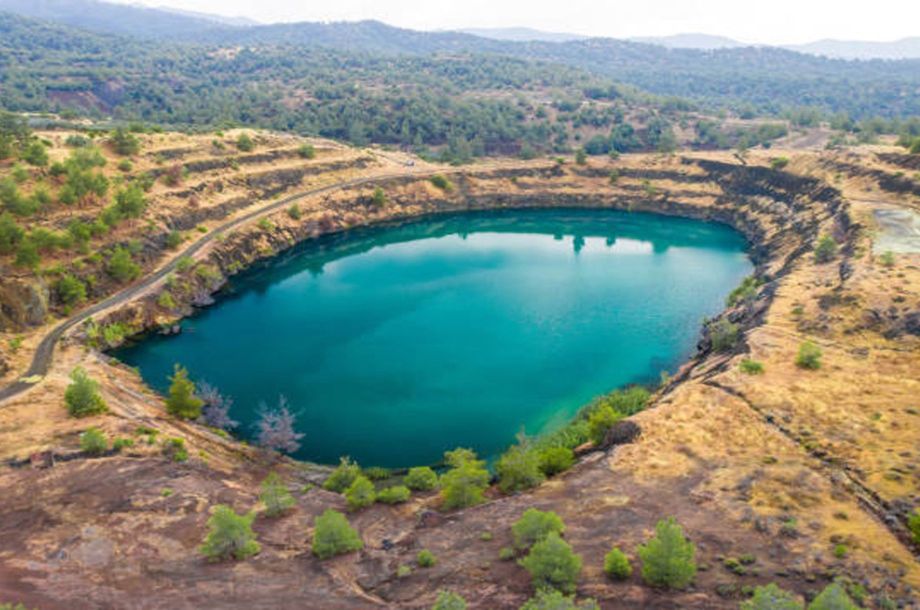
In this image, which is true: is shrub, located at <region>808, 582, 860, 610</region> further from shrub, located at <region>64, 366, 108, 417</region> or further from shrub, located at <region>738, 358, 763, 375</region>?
shrub, located at <region>64, 366, 108, 417</region>

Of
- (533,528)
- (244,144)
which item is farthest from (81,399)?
(244,144)

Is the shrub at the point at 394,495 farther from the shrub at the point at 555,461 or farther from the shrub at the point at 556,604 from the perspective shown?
the shrub at the point at 556,604

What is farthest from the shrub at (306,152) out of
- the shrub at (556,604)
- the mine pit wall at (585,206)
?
the shrub at (556,604)

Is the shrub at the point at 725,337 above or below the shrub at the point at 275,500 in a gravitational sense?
above

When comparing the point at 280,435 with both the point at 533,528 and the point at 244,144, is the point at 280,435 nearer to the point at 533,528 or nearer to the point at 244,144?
the point at 533,528

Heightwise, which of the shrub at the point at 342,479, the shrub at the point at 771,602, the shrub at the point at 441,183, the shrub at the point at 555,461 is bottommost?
the shrub at the point at 342,479

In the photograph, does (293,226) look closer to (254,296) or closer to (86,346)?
(254,296)
